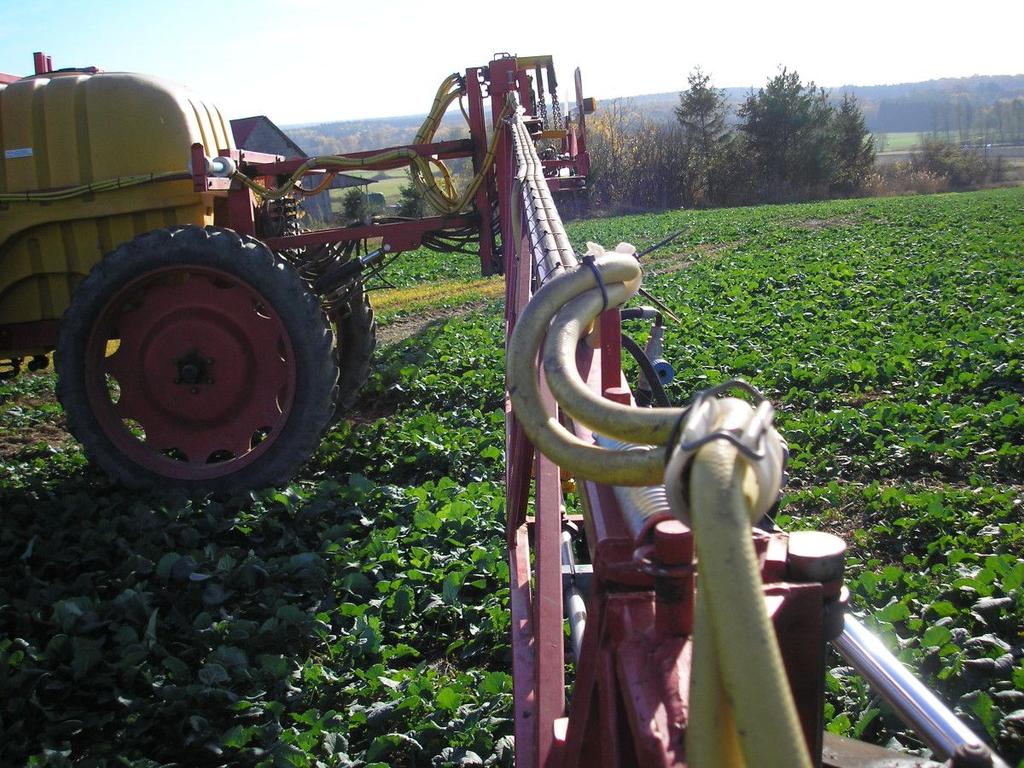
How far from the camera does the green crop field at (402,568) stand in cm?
311

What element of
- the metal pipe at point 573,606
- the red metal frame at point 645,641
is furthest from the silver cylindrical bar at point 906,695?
the metal pipe at point 573,606

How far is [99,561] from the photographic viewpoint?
443 cm

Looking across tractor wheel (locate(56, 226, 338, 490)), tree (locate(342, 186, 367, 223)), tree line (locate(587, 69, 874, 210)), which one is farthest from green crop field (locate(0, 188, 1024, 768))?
tree line (locate(587, 69, 874, 210))

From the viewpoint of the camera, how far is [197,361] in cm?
526

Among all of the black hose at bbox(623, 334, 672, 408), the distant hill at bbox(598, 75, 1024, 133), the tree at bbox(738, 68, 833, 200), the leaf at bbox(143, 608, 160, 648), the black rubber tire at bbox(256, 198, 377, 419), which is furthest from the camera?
the distant hill at bbox(598, 75, 1024, 133)

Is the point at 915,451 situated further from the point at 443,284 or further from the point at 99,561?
the point at 443,284

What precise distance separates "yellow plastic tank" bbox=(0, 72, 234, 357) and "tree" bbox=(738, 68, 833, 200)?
41.2 m

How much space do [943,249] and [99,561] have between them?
45.9ft

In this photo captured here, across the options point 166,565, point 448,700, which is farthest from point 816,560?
point 166,565

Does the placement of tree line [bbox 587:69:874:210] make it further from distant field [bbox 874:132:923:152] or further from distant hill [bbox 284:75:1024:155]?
distant hill [bbox 284:75:1024:155]

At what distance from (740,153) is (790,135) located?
254 cm

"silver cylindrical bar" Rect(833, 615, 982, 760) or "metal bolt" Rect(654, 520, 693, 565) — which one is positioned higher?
"metal bolt" Rect(654, 520, 693, 565)

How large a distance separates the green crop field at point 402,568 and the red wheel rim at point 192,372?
1.26ft

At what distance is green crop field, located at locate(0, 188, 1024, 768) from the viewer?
3.11 metres
